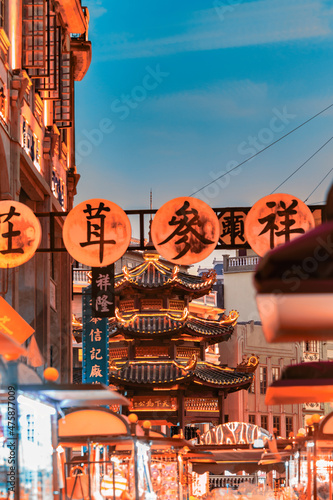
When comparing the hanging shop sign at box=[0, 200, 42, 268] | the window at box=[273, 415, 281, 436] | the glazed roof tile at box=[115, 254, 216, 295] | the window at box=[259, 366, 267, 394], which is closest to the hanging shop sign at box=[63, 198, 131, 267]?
the hanging shop sign at box=[0, 200, 42, 268]

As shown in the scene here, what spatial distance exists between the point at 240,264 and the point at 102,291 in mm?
29433

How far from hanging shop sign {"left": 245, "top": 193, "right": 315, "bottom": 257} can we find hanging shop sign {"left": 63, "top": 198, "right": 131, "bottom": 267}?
2.07m

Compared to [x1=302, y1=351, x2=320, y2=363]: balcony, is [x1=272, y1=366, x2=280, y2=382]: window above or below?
below

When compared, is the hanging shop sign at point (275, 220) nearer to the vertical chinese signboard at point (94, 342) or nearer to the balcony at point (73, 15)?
the balcony at point (73, 15)

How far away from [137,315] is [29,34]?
59.8 feet

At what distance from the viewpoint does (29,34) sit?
1753cm

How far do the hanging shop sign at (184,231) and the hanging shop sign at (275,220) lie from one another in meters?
0.64

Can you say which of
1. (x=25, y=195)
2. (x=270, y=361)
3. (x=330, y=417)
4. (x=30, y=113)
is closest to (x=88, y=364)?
(x=25, y=195)

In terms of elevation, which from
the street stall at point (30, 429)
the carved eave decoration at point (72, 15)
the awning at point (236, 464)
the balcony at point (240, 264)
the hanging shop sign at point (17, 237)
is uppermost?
the carved eave decoration at point (72, 15)

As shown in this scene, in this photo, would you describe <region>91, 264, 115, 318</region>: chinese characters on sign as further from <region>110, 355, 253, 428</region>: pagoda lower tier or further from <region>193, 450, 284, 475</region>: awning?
<region>110, 355, 253, 428</region>: pagoda lower tier

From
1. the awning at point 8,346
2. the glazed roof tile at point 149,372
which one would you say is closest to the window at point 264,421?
the glazed roof tile at point 149,372

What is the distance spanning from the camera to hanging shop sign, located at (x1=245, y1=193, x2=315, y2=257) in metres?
13.9

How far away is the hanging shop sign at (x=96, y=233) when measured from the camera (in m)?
13.6

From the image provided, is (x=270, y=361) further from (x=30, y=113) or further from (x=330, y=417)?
(x=330, y=417)
